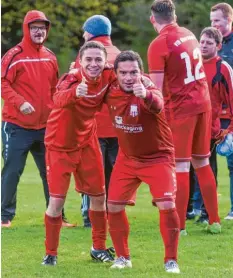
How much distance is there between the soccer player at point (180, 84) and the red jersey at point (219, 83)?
0.77 m

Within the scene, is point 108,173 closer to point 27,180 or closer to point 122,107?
point 122,107

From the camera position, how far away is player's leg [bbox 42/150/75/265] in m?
8.62

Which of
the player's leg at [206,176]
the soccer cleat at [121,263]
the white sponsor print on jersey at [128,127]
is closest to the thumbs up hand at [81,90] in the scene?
the white sponsor print on jersey at [128,127]

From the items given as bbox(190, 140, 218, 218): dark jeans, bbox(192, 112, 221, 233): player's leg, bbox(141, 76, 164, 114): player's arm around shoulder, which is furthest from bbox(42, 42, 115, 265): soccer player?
bbox(190, 140, 218, 218): dark jeans

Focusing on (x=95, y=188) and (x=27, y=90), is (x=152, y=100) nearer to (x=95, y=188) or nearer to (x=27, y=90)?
(x=95, y=188)

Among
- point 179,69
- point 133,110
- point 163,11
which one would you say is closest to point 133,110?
point 133,110

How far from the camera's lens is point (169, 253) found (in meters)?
8.17

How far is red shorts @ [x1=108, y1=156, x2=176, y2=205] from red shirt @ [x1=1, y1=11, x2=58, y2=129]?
2.79 m

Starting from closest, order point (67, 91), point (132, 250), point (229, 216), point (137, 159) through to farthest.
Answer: point (67, 91), point (137, 159), point (132, 250), point (229, 216)

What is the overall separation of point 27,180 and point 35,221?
5.43 metres

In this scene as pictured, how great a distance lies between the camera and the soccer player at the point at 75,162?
859cm

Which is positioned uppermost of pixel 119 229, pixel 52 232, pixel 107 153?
pixel 107 153

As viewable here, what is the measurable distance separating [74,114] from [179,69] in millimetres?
1591

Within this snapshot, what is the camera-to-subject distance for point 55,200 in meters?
8.62
